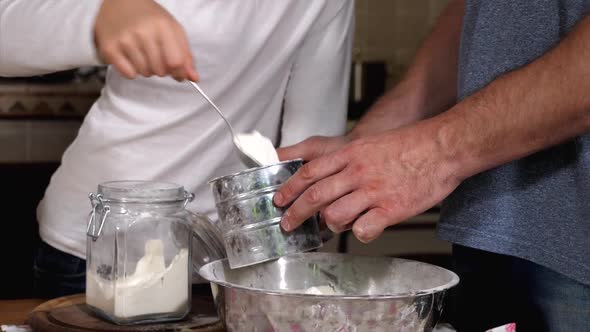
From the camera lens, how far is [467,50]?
116 centimetres

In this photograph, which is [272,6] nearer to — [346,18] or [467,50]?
[346,18]

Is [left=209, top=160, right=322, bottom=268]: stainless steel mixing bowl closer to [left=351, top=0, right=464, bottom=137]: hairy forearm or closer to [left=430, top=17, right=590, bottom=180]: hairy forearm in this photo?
[left=430, top=17, right=590, bottom=180]: hairy forearm

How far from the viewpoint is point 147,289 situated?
1.07 m

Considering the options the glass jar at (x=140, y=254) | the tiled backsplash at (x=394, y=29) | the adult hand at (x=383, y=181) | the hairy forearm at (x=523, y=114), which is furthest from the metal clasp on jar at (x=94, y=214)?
the tiled backsplash at (x=394, y=29)

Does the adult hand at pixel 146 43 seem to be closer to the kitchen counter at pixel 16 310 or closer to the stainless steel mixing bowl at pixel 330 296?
the stainless steel mixing bowl at pixel 330 296

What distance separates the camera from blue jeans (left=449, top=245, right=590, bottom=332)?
108 cm

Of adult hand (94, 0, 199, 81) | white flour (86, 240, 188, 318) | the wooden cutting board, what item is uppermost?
adult hand (94, 0, 199, 81)

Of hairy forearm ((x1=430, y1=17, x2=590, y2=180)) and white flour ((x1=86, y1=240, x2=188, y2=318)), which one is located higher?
hairy forearm ((x1=430, y1=17, x2=590, y2=180))

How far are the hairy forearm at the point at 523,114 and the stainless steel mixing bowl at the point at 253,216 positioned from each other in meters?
0.18

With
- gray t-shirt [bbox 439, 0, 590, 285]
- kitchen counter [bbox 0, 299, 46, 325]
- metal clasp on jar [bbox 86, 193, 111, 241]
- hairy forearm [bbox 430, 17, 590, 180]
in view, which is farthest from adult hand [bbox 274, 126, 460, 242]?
kitchen counter [bbox 0, 299, 46, 325]

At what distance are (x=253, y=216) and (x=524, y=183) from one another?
13.2 inches

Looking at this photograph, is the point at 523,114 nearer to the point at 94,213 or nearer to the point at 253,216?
the point at 253,216

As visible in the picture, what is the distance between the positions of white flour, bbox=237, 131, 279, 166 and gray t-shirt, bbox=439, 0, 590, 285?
0.26 m

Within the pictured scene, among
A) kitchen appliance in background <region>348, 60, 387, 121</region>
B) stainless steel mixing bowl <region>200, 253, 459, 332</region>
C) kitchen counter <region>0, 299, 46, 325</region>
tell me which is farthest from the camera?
kitchen appliance in background <region>348, 60, 387, 121</region>
